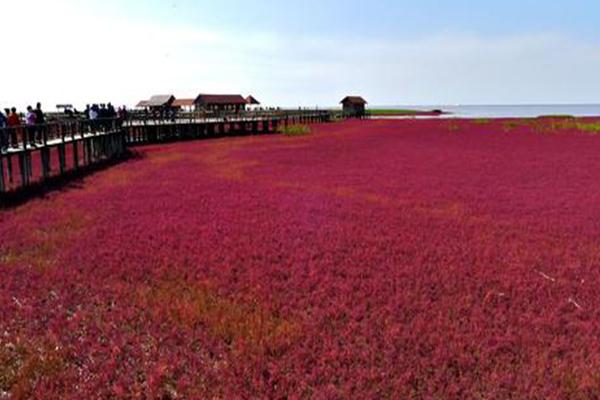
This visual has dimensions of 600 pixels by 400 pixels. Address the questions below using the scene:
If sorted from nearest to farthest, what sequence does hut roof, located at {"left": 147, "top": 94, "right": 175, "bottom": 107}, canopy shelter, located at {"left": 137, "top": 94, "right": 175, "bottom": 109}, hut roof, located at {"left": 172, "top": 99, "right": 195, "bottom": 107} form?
canopy shelter, located at {"left": 137, "top": 94, "right": 175, "bottom": 109} < hut roof, located at {"left": 147, "top": 94, "right": 175, "bottom": 107} < hut roof, located at {"left": 172, "top": 99, "right": 195, "bottom": 107}

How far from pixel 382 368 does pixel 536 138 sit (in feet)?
137

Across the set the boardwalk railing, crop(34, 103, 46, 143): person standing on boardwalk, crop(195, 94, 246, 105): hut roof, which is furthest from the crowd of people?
crop(195, 94, 246, 105): hut roof

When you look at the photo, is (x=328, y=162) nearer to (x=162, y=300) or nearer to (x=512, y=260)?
(x=512, y=260)

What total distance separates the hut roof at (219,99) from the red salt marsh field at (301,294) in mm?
74210

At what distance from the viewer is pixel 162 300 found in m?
8.35

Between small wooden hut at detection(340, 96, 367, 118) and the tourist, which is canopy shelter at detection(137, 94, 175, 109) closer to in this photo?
small wooden hut at detection(340, 96, 367, 118)

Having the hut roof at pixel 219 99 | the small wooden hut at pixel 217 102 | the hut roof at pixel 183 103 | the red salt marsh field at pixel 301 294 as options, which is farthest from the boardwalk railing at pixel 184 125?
the hut roof at pixel 183 103

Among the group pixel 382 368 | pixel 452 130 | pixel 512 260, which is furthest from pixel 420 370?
pixel 452 130

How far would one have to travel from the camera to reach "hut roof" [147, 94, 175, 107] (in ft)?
290

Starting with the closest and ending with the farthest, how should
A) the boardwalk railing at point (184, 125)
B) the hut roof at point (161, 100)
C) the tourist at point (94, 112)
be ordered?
the tourist at point (94, 112) → the boardwalk railing at point (184, 125) → the hut roof at point (161, 100)

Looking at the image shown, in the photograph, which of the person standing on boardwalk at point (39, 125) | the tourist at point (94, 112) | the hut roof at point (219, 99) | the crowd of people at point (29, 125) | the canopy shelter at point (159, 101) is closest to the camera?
the crowd of people at point (29, 125)

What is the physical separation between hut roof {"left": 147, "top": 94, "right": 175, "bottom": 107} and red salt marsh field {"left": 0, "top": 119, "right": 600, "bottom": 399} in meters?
74.3

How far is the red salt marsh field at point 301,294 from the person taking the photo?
19.8ft

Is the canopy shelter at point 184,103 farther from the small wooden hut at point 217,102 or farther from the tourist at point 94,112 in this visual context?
the tourist at point 94,112
